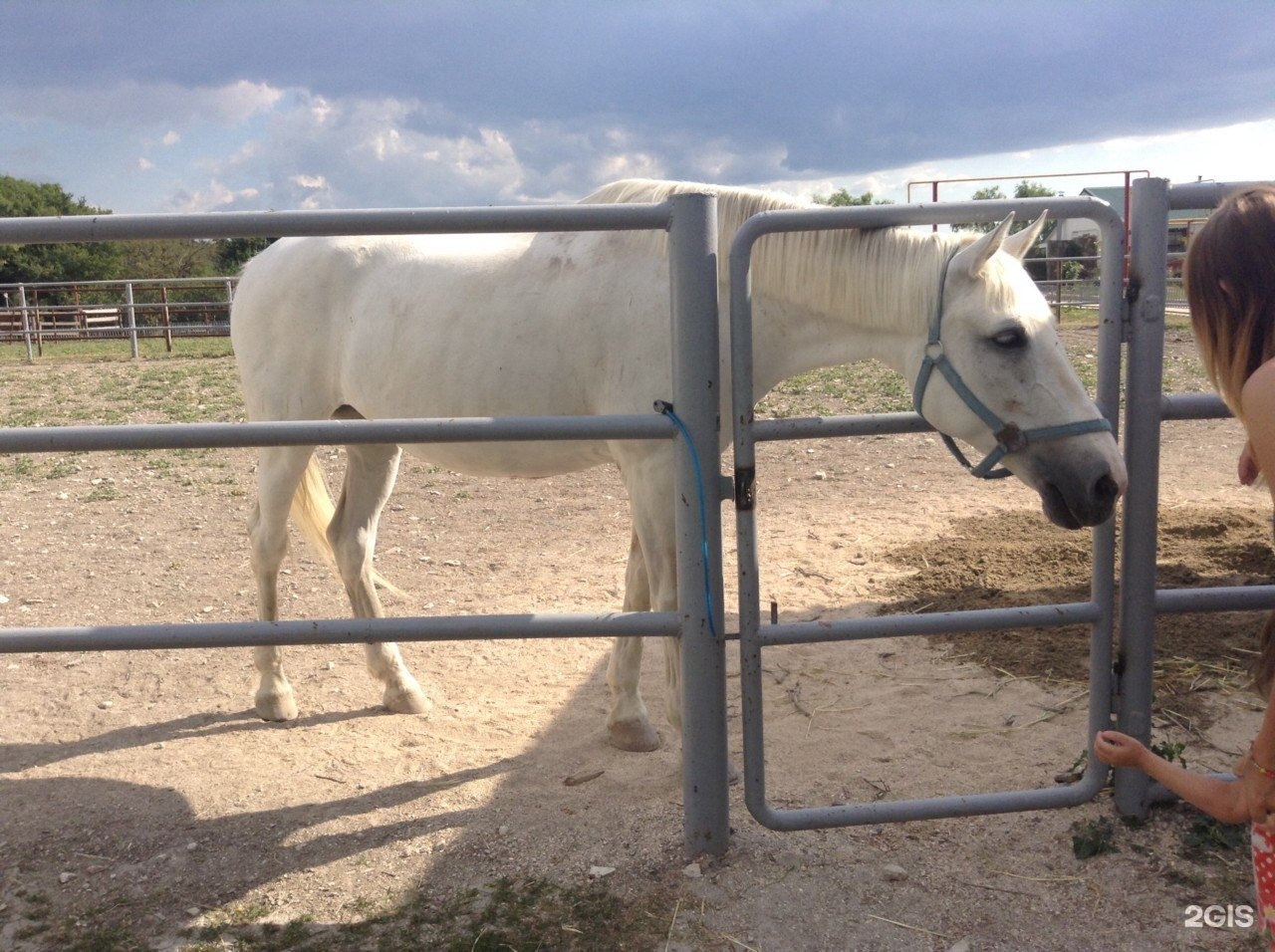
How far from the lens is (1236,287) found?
1397 millimetres

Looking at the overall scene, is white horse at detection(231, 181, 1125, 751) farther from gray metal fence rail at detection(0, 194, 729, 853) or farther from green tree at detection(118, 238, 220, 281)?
green tree at detection(118, 238, 220, 281)

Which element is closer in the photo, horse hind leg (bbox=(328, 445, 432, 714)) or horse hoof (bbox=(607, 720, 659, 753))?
horse hoof (bbox=(607, 720, 659, 753))

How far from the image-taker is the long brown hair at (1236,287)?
1382 mm

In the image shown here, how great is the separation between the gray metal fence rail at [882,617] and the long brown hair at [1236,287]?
0.72 meters

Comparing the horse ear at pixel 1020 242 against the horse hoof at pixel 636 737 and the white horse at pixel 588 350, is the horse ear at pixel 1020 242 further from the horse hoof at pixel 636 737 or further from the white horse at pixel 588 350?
the horse hoof at pixel 636 737

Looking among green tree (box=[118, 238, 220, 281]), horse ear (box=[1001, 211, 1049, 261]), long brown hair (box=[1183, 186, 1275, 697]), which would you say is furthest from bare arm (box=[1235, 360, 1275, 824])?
green tree (box=[118, 238, 220, 281])

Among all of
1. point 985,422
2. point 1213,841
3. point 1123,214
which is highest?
point 1123,214

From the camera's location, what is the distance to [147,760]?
9.93ft

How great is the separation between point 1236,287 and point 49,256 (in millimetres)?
48935

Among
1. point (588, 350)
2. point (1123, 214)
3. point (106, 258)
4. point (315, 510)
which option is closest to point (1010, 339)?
point (588, 350)

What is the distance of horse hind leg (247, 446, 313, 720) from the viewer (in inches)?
135

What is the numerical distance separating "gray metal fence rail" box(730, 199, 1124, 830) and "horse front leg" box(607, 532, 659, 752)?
866 mm

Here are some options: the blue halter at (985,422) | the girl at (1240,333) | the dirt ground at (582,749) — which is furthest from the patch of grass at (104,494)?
the girl at (1240,333)

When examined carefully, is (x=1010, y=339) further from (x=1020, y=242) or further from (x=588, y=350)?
(x=588, y=350)
